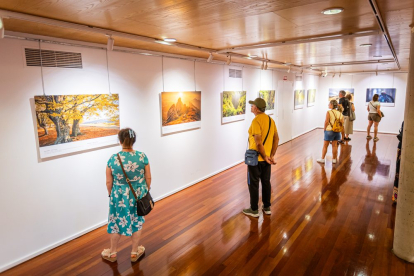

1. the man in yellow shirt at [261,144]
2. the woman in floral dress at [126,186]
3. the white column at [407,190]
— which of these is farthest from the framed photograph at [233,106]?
the white column at [407,190]

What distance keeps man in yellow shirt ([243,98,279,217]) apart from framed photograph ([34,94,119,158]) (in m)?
2.07

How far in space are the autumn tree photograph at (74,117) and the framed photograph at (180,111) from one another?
104cm

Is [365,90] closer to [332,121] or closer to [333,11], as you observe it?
[332,121]

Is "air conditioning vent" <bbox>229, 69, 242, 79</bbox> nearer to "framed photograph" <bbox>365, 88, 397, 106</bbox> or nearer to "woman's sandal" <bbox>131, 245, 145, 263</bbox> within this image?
"woman's sandal" <bbox>131, 245, 145, 263</bbox>

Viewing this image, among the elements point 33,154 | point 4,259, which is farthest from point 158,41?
point 4,259

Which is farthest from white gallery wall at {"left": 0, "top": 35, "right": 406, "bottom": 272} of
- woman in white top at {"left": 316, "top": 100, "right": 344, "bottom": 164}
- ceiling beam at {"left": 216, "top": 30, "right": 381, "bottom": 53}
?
woman in white top at {"left": 316, "top": 100, "right": 344, "bottom": 164}

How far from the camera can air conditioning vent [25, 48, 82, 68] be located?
3.23 metres

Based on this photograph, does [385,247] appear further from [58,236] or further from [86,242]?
[58,236]

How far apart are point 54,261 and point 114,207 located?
1081 millimetres

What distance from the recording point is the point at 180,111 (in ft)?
17.5

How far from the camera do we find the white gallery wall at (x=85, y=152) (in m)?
3.13

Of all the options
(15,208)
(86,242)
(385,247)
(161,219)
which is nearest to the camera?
(15,208)

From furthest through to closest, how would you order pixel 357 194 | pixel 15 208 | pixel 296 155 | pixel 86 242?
1. pixel 296 155
2. pixel 357 194
3. pixel 86 242
4. pixel 15 208

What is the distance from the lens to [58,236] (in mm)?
3625
